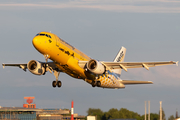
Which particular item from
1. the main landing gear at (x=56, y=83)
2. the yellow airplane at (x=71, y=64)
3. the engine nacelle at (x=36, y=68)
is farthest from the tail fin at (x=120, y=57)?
the engine nacelle at (x=36, y=68)

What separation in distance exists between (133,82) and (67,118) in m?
68.6

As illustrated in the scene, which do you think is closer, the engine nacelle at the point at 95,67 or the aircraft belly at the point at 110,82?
the engine nacelle at the point at 95,67

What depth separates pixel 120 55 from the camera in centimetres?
7538

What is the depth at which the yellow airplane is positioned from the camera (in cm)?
5088

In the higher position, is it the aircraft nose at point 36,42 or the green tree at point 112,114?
the aircraft nose at point 36,42

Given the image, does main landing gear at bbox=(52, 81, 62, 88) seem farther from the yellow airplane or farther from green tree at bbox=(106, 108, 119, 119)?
green tree at bbox=(106, 108, 119, 119)

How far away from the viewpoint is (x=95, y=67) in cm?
5591

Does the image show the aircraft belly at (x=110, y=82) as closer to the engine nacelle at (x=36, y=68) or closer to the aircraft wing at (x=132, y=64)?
the aircraft wing at (x=132, y=64)

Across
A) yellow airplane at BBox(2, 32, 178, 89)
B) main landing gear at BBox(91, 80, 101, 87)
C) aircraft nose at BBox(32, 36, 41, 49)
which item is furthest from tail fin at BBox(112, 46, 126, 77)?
aircraft nose at BBox(32, 36, 41, 49)

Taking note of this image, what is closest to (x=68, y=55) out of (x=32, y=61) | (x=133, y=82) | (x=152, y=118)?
(x=32, y=61)

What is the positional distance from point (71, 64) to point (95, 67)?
4067mm

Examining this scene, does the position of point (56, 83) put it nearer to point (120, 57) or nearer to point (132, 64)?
point (132, 64)

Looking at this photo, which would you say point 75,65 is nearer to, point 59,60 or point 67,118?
point 59,60

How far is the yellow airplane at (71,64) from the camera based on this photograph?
5088 cm
